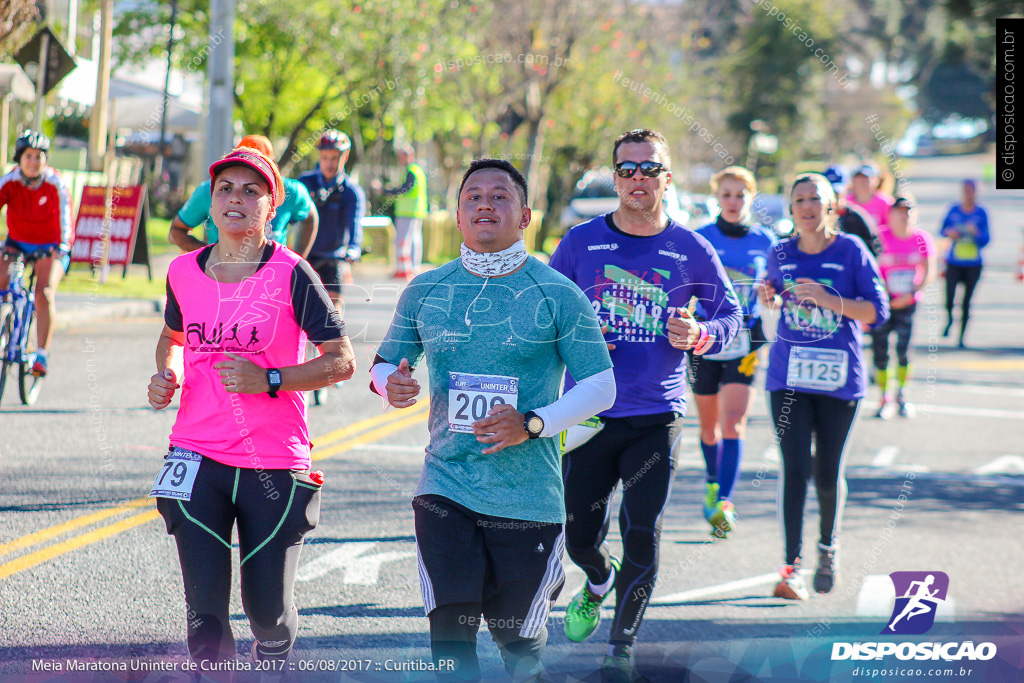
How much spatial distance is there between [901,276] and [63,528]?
25.8ft

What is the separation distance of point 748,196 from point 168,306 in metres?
4.25

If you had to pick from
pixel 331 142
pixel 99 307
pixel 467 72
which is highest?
pixel 467 72

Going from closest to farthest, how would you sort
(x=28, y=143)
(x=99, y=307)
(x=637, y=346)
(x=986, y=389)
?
1. (x=637, y=346)
2. (x=28, y=143)
3. (x=986, y=389)
4. (x=99, y=307)

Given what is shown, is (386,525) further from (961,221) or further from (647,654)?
(961,221)

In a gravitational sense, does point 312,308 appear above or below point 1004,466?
above

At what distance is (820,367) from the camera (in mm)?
5598

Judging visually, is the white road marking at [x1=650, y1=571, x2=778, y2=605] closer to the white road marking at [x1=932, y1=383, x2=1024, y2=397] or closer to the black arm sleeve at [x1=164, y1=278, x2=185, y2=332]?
the black arm sleeve at [x1=164, y1=278, x2=185, y2=332]

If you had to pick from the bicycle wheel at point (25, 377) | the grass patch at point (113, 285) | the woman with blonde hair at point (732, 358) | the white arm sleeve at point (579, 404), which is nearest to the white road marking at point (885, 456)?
the woman with blonde hair at point (732, 358)

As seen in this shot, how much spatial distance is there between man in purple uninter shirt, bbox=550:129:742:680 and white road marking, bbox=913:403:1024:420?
7.46 meters

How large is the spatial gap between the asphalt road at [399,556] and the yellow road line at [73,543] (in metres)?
0.02

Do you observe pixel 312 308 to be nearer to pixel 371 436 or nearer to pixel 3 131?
pixel 371 436

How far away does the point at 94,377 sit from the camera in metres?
10.2

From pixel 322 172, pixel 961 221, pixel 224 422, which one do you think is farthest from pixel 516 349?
pixel 961 221

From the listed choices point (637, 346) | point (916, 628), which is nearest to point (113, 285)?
point (637, 346)
